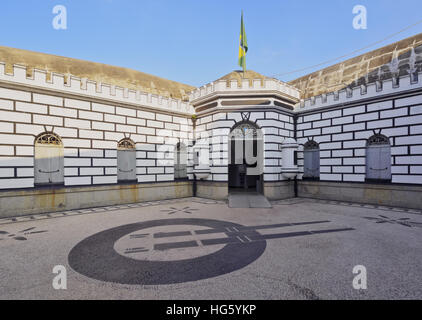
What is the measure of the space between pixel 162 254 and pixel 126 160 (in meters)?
Answer: 8.19

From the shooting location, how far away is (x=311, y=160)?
45.1 ft

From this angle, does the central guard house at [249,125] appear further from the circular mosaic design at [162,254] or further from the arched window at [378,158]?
the circular mosaic design at [162,254]

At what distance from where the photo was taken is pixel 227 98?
42.1 ft

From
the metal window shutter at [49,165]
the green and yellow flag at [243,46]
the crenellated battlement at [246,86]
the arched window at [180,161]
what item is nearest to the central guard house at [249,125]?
the crenellated battlement at [246,86]

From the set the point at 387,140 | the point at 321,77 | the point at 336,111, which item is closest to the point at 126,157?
the point at 336,111

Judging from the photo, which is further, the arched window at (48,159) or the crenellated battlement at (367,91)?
the crenellated battlement at (367,91)

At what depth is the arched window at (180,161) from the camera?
14.1m

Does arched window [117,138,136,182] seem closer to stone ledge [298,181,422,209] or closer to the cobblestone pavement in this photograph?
the cobblestone pavement

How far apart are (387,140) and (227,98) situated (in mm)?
8683

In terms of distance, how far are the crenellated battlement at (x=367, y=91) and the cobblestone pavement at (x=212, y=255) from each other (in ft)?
20.0

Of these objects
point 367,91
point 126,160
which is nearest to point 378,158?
point 367,91

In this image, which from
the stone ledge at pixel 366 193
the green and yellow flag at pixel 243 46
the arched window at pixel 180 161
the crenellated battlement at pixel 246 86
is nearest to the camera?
the stone ledge at pixel 366 193

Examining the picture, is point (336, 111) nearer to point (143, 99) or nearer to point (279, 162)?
point (279, 162)

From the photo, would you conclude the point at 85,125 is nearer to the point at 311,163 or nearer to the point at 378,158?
the point at 311,163
